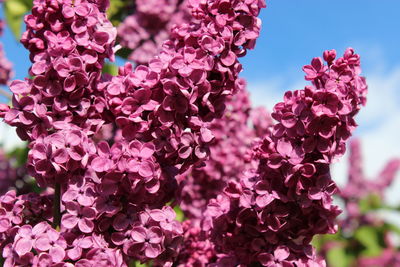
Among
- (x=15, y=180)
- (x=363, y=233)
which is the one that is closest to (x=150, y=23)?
(x=15, y=180)

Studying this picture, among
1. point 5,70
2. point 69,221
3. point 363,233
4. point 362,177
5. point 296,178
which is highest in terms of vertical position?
point 362,177

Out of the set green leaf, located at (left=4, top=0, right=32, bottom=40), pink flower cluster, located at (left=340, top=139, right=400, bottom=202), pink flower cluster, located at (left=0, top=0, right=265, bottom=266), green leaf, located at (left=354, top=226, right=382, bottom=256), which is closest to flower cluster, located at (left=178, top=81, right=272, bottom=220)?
pink flower cluster, located at (left=0, top=0, right=265, bottom=266)

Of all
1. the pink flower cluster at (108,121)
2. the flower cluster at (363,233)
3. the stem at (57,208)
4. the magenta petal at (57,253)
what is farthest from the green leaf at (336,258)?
the magenta petal at (57,253)

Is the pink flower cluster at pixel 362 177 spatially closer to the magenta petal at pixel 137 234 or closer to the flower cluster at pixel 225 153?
the flower cluster at pixel 225 153

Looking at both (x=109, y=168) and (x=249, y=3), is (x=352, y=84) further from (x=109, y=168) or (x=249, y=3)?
(x=109, y=168)

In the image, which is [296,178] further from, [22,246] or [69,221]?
[22,246]

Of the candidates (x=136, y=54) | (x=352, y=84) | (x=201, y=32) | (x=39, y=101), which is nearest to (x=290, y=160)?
(x=352, y=84)
